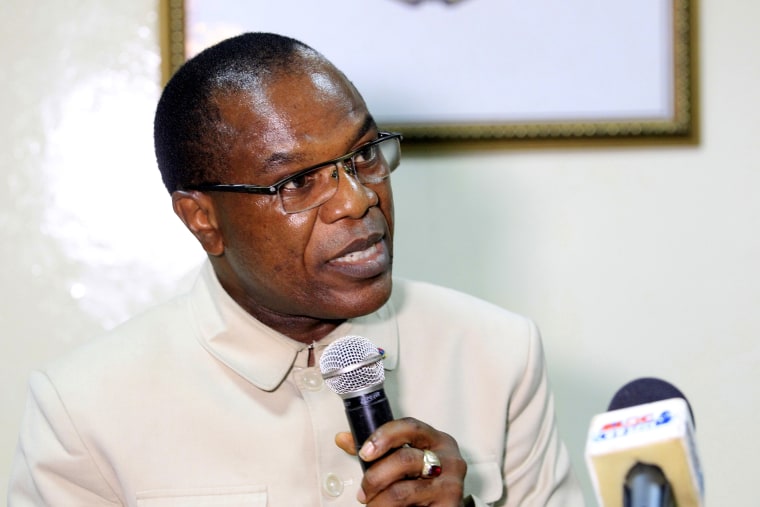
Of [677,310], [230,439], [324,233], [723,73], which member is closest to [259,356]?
[230,439]

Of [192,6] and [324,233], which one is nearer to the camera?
[324,233]

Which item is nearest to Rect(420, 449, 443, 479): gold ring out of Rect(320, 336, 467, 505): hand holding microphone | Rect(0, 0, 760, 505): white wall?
Rect(320, 336, 467, 505): hand holding microphone

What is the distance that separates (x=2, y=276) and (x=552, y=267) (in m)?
1.26

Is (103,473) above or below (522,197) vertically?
below

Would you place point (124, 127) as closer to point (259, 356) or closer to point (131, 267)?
point (131, 267)

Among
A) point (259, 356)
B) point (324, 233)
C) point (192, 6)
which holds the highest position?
point (192, 6)

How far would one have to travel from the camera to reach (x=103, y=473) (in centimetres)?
166

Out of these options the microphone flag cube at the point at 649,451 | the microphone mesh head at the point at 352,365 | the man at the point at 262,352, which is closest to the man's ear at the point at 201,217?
the man at the point at 262,352

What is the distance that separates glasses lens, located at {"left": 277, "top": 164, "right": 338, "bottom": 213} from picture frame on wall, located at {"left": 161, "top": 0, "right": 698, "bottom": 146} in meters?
0.85

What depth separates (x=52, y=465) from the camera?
5.36ft

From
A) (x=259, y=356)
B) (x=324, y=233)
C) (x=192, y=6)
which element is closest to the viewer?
(x=324, y=233)

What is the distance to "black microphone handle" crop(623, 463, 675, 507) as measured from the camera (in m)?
0.89

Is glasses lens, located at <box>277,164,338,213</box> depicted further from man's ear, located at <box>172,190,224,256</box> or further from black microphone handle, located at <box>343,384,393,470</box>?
black microphone handle, located at <box>343,384,393,470</box>

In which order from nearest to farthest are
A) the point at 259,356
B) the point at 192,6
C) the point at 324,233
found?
1. the point at 324,233
2. the point at 259,356
3. the point at 192,6
